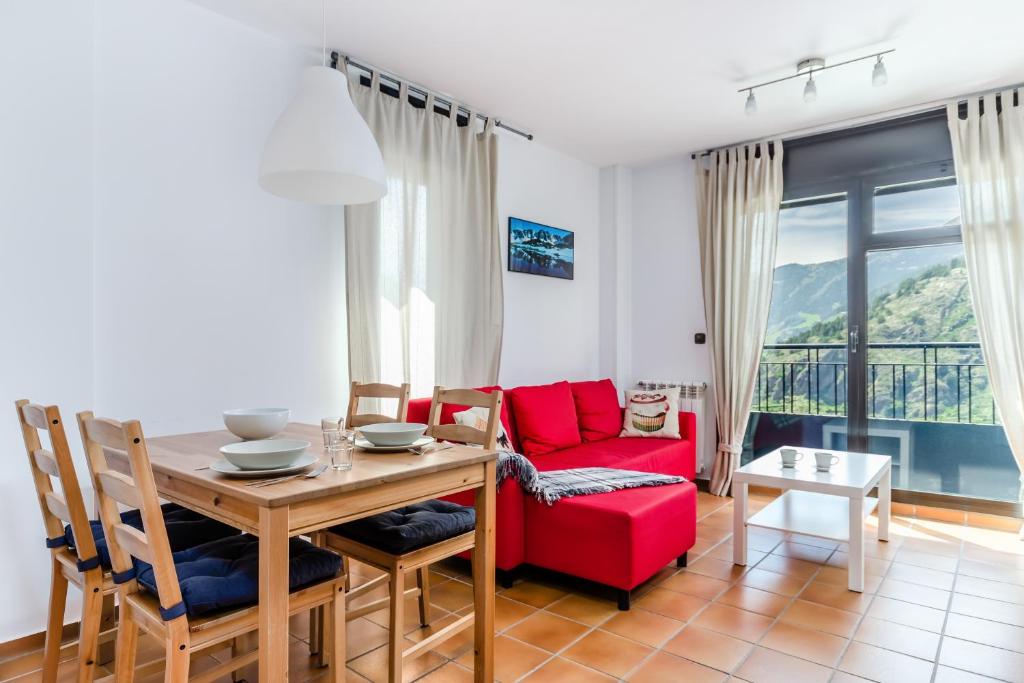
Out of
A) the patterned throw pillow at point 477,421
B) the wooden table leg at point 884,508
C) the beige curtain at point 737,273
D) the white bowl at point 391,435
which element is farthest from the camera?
the beige curtain at point 737,273

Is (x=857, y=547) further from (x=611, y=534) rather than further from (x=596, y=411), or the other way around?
(x=596, y=411)

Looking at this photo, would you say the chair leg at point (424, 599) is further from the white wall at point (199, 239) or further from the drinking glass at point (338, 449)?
the white wall at point (199, 239)

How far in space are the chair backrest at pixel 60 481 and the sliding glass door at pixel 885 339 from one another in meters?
4.38

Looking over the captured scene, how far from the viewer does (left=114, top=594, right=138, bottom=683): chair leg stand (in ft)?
5.07

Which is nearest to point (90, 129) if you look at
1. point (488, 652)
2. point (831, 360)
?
point (488, 652)

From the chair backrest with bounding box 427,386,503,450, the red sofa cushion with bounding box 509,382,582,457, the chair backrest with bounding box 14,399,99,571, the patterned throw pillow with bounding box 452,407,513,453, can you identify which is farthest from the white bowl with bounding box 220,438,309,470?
the red sofa cushion with bounding box 509,382,582,457

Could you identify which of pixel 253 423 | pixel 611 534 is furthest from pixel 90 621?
pixel 611 534

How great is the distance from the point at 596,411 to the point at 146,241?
3041 millimetres

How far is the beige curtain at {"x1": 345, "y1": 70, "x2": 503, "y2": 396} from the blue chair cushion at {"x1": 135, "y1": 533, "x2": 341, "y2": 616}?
1411mm

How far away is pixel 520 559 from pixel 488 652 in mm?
882

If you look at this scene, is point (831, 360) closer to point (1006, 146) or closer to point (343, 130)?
point (1006, 146)

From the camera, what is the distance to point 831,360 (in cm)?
439

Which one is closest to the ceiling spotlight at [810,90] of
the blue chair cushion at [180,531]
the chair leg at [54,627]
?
the blue chair cushion at [180,531]

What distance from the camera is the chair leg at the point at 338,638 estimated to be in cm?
162
